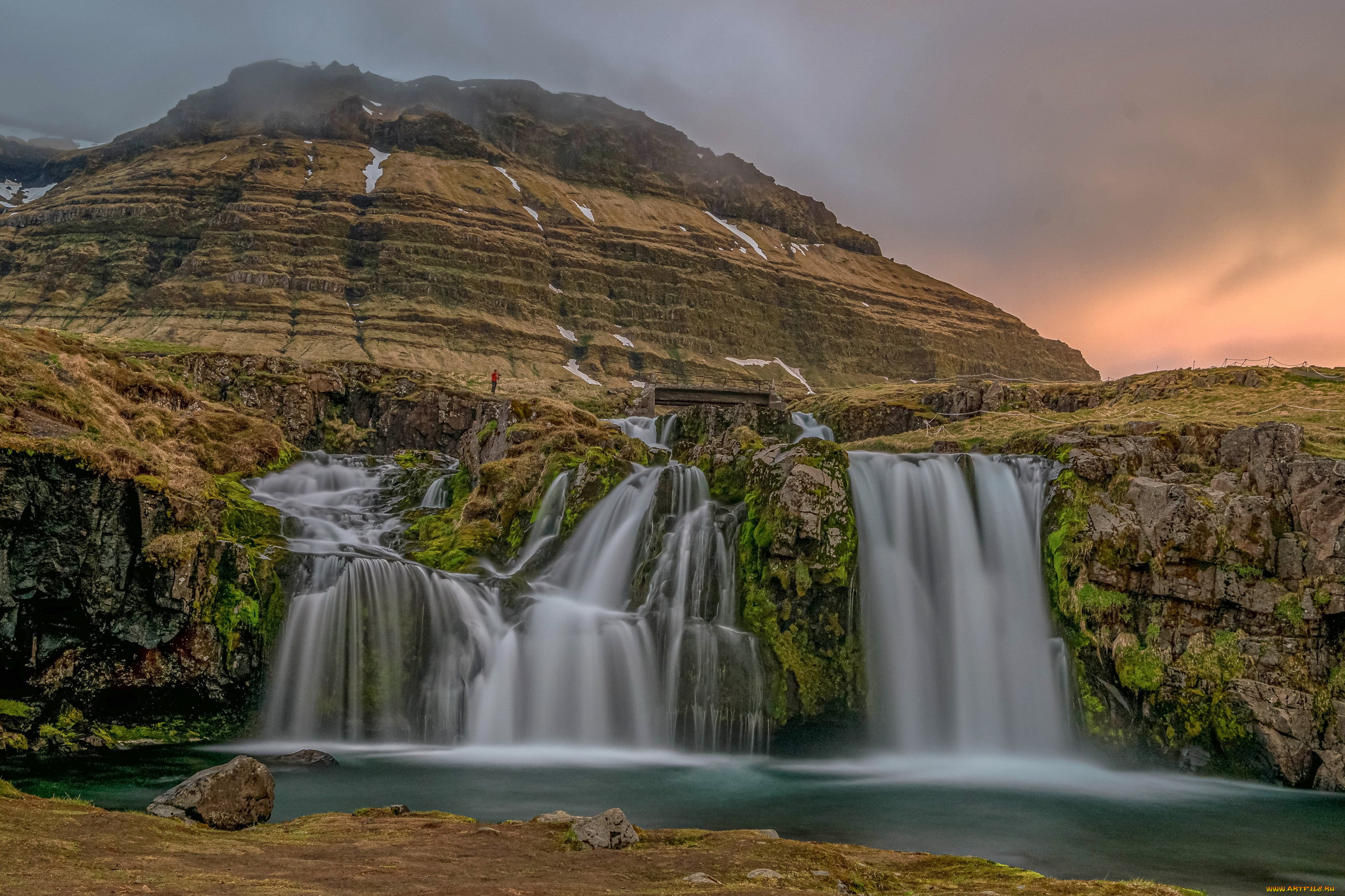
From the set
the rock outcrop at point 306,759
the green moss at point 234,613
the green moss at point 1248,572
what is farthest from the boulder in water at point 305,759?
the green moss at point 1248,572

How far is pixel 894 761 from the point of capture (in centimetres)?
2027

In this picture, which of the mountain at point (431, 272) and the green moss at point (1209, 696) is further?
the mountain at point (431, 272)

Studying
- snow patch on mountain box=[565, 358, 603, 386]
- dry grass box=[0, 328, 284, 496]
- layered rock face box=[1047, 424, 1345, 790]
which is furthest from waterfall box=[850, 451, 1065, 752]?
snow patch on mountain box=[565, 358, 603, 386]

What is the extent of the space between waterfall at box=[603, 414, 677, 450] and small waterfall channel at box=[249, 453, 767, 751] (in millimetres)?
20508

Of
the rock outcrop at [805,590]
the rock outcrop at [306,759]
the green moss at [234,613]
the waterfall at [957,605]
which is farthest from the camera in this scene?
the waterfall at [957,605]

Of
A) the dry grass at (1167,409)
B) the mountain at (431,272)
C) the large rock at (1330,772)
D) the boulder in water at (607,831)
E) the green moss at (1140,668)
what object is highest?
the mountain at (431,272)

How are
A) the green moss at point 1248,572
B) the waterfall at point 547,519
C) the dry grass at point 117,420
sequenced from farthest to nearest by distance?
the waterfall at point 547,519 < the green moss at point 1248,572 < the dry grass at point 117,420

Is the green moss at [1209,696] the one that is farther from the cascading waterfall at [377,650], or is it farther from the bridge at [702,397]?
the bridge at [702,397]

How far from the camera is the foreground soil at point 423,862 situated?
6613 millimetres

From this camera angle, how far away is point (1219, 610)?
19750 mm

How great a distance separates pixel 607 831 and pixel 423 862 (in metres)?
2.09

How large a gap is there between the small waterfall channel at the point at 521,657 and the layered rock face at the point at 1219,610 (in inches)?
341

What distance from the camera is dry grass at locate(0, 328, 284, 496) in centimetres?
1800

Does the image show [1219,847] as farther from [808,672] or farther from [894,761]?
[808,672]
